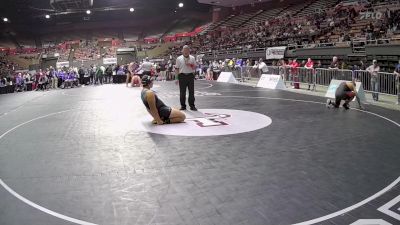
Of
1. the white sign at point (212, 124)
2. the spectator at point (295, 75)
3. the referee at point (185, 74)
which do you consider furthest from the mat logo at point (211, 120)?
the spectator at point (295, 75)

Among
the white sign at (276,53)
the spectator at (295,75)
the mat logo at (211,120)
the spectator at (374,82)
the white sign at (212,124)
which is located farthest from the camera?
the white sign at (276,53)

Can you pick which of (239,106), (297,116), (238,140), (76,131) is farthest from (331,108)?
(76,131)

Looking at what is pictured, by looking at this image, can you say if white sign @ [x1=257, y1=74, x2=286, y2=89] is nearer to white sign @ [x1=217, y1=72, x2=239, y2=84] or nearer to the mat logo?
white sign @ [x1=217, y1=72, x2=239, y2=84]

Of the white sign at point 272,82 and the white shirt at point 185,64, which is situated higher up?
the white shirt at point 185,64

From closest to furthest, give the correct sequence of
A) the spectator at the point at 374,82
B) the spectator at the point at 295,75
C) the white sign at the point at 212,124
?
the white sign at the point at 212,124 → the spectator at the point at 374,82 → the spectator at the point at 295,75

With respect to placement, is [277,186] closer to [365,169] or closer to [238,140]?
[365,169]

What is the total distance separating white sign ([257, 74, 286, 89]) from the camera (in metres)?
16.0

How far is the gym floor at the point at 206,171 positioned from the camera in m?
3.48

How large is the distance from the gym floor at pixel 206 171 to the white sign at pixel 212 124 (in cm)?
4

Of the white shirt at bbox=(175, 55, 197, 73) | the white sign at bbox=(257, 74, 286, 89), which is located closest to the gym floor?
the white shirt at bbox=(175, 55, 197, 73)

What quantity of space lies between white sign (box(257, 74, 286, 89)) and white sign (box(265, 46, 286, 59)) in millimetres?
8622

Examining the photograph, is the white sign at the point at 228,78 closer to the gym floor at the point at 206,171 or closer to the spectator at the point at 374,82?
the spectator at the point at 374,82

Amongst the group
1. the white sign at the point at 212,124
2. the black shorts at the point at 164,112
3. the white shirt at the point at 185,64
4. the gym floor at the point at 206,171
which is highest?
the white shirt at the point at 185,64

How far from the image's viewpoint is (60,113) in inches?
420
